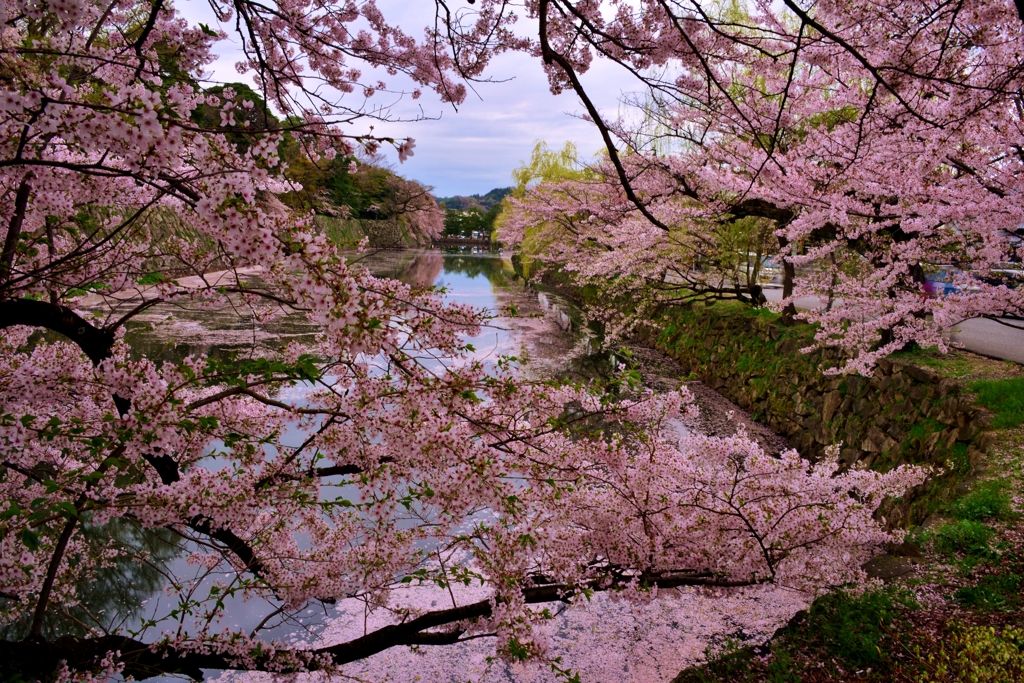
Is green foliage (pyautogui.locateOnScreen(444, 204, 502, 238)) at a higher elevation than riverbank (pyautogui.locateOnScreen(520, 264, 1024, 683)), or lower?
higher

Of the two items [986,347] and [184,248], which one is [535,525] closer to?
[184,248]

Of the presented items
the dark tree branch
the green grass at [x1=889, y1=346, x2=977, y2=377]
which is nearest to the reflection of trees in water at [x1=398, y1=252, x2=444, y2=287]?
the green grass at [x1=889, y1=346, x2=977, y2=377]

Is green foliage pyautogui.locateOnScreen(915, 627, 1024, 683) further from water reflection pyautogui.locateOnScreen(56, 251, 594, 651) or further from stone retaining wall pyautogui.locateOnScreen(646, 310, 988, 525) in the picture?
water reflection pyautogui.locateOnScreen(56, 251, 594, 651)

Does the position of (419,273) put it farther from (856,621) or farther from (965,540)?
(856,621)

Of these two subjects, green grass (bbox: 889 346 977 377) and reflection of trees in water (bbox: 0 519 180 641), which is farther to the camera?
Answer: green grass (bbox: 889 346 977 377)

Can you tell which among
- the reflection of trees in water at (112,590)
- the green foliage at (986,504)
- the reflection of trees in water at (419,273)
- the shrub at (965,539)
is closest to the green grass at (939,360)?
the green foliage at (986,504)

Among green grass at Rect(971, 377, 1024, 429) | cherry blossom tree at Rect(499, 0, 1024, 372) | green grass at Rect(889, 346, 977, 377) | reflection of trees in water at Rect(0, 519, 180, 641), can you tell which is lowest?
reflection of trees in water at Rect(0, 519, 180, 641)

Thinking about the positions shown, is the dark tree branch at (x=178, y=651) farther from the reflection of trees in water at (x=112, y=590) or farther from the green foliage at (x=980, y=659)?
the reflection of trees in water at (x=112, y=590)

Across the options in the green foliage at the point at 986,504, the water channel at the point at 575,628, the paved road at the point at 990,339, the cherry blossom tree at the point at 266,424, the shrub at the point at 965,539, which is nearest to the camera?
the cherry blossom tree at the point at 266,424

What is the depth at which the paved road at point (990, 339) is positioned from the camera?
8312mm

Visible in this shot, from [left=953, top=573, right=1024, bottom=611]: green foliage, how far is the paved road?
198 inches

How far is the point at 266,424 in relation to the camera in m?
Answer: 3.31

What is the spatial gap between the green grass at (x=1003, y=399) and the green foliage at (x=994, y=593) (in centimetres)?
247

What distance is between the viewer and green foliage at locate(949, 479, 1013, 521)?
15.6 feet
